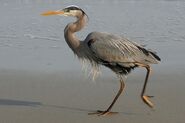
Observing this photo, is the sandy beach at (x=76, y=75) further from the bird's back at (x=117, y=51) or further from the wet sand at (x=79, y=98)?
the bird's back at (x=117, y=51)

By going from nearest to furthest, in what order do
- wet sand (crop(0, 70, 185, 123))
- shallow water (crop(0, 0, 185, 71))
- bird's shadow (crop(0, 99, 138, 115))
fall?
1. wet sand (crop(0, 70, 185, 123))
2. bird's shadow (crop(0, 99, 138, 115))
3. shallow water (crop(0, 0, 185, 71))

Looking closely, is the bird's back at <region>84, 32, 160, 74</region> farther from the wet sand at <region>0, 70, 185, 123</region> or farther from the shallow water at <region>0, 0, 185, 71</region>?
the shallow water at <region>0, 0, 185, 71</region>

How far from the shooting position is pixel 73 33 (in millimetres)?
5848

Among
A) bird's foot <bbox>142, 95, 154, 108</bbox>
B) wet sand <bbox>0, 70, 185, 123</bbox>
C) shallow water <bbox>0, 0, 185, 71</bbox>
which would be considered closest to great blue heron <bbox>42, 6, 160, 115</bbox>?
bird's foot <bbox>142, 95, 154, 108</bbox>

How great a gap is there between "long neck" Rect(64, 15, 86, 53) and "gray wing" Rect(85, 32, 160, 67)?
24 centimetres

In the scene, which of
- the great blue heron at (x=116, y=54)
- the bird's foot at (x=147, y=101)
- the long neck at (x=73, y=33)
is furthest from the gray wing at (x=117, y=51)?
the bird's foot at (x=147, y=101)

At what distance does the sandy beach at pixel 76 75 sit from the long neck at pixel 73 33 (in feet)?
2.29

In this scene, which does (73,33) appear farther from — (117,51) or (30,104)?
(30,104)

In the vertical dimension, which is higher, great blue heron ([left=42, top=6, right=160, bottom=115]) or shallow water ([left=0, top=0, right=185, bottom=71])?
great blue heron ([left=42, top=6, right=160, bottom=115])

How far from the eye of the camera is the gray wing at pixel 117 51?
18.1 feet

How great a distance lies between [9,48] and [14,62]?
0.91 meters

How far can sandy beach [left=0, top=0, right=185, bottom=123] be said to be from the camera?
17.9 feet

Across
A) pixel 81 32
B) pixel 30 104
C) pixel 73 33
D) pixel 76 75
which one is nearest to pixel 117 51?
pixel 73 33

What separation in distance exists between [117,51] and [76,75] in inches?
62.7
